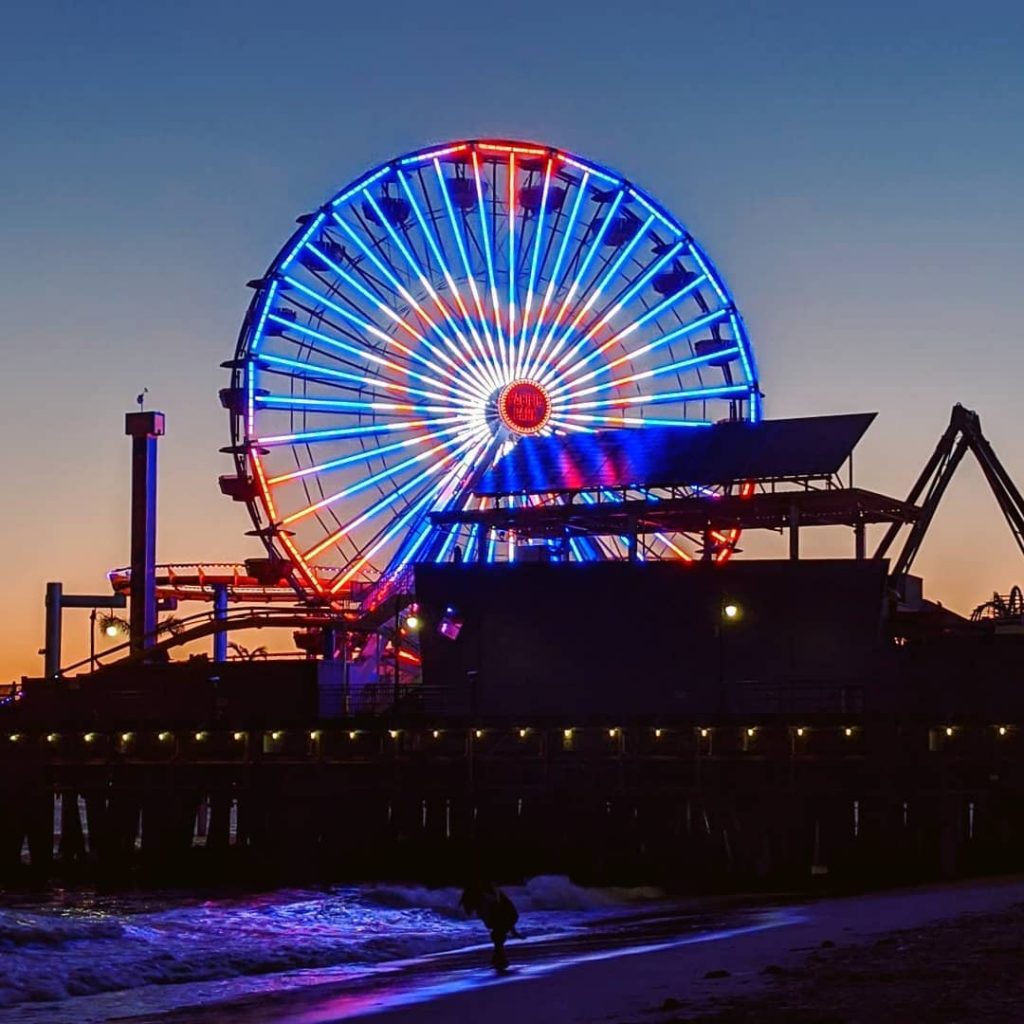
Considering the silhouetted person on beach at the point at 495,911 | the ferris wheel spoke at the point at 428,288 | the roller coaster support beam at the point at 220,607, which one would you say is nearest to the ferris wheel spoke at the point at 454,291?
the ferris wheel spoke at the point at 428,288

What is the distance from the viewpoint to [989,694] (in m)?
51.1

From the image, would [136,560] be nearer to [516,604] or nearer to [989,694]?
[516,604]

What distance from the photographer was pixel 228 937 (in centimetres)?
3472

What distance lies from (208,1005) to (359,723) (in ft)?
87.9

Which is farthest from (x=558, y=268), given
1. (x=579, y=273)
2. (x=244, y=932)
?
(x=244, y=932)

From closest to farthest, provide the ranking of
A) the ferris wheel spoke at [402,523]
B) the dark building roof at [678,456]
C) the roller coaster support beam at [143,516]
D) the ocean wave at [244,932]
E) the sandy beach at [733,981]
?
the sandy beach at [733,981]
the ocean wave at [244,932]
the dark building roof at [678,456]
the ferris wheel spoke at [402,523]
the roller coaster support beam at [143,516]

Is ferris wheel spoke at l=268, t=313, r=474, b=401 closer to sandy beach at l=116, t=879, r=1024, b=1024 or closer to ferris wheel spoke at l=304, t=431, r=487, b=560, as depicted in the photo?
ferris wheel spoke at l=304, t=431, r=487, b=560

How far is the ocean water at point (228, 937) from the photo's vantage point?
90.5 feet

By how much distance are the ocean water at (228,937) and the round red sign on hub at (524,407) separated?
2467cm

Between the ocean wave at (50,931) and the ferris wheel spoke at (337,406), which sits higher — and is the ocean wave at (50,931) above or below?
below

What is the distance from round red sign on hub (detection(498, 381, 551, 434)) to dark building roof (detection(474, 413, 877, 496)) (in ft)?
4.97

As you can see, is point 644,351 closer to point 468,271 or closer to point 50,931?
point 468,271

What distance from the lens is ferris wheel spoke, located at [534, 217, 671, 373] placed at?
68.7 metres

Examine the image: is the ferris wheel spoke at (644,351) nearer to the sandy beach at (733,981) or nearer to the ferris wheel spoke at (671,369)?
the ferris wheel spoke at (671,369)
